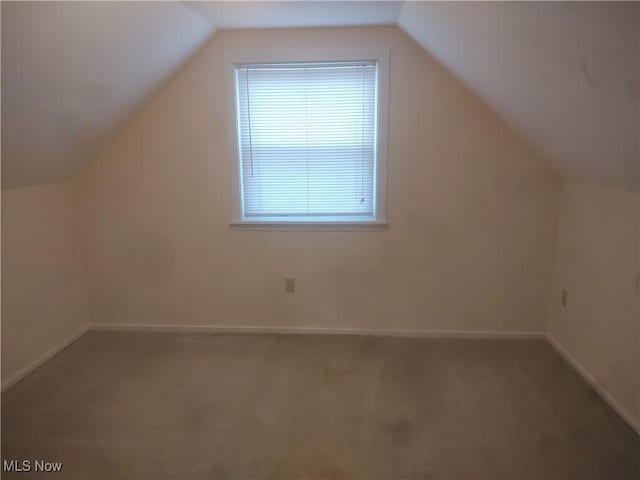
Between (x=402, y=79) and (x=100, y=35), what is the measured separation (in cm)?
176

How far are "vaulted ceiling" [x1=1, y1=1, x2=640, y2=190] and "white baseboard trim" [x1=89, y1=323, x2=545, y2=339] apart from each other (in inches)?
47.8

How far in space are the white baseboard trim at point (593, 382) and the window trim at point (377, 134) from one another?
1439 millimetres

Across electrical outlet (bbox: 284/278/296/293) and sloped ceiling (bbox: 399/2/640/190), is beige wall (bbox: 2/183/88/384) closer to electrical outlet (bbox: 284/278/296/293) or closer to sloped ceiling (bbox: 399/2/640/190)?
electrical outlet (bbox: 284/278/296/293)

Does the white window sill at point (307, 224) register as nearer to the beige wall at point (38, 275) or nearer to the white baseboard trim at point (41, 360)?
the beige wall at point (38, 275)

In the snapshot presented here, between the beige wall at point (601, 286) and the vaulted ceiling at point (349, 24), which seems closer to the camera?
the vaulted ceiling at point (349, 24)

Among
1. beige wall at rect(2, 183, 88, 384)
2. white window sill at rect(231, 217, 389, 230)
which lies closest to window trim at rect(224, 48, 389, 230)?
white window sill at rect(231, 217, 389, 230)

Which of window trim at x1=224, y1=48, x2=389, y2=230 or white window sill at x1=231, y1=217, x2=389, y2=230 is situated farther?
white window sill at x1=231, y1=217, x2=389, y2=230

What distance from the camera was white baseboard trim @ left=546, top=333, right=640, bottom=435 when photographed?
2.12 metres

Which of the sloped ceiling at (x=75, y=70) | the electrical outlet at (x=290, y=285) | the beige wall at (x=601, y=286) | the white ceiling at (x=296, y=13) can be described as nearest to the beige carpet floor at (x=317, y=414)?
the beige wall at (x=601, y=286)

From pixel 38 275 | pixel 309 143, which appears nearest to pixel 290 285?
pixel 309 143

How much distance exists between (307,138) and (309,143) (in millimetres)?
37

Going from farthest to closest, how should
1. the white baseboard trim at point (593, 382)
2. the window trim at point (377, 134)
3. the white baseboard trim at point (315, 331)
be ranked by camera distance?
the white baseboard trim at point (315, 331) < the window trim at point (377, 134) < the white baseboard trim at point (593, 382)

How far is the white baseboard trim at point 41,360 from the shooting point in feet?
8.27

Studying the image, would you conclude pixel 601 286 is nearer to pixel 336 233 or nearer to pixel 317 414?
pixel 336 233
